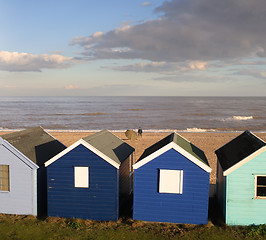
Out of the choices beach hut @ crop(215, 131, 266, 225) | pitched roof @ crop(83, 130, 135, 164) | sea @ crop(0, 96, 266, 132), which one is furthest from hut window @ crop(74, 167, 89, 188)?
sea @ crop(0, 96, 266, 132)

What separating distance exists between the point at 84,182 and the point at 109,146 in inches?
89.2

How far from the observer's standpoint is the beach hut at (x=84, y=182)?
1195 centimetres

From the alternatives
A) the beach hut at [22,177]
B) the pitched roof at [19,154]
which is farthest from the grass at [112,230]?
the pitched roof at [19,154]

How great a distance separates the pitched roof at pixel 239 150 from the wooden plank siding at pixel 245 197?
0.46 m

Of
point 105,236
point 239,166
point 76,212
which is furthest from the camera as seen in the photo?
point 76,212

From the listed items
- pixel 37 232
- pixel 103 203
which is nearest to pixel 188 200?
pixel 103 203

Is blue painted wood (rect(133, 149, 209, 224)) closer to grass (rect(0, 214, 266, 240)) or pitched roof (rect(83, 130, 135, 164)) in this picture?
grass (rect(0, 214, 266, 240))

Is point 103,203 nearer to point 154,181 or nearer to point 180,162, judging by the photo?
point 154,181

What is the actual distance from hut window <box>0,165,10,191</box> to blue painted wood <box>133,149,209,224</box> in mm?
6077

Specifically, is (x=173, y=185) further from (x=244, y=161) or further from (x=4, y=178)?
(x=4, y=178)

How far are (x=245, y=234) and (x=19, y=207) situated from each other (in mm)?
10090

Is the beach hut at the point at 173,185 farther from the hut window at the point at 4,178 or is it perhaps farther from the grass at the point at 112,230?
the hut window at the point at 4,178

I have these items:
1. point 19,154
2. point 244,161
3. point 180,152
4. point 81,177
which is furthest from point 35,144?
point 244,161

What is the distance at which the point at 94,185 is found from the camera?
12.0m
